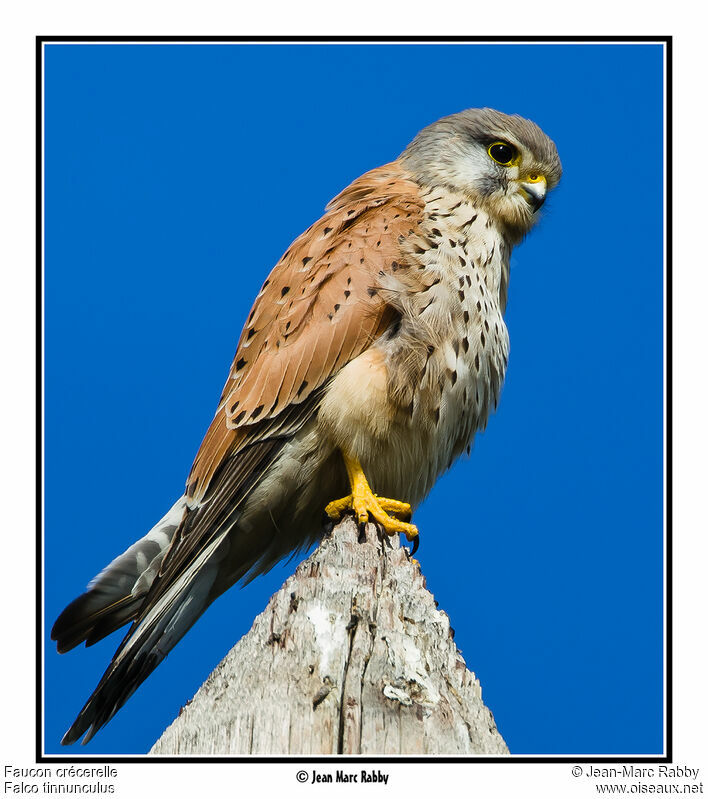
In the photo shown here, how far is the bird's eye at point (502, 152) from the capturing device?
3305mm

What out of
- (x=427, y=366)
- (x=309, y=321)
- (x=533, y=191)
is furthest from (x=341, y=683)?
(x=533, y=191)

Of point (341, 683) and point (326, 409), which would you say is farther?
point (326, 409)

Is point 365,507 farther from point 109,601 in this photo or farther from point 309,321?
point 109,601

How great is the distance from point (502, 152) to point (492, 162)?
0.08 metres

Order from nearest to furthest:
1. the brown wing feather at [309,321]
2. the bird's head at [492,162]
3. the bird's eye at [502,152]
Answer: the brown wing feather at [309,321], the bird's head at [492,162], the bird's eye at [502,152]

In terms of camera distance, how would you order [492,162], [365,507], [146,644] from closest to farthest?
[146,644]
[365,507]
[492,162]

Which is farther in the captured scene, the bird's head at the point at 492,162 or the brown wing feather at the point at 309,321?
the bird's head at the point at 492,162

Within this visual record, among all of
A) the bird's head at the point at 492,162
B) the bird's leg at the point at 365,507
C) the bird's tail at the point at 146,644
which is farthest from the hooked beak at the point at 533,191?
the bird's tail at the point at 146,644

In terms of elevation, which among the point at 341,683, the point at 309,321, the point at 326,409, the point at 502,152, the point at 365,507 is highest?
the point at 502,152

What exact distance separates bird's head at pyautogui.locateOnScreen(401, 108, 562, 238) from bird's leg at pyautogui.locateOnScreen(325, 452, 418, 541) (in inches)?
43.7

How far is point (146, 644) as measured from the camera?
2.53m

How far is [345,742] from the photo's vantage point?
1.94 m

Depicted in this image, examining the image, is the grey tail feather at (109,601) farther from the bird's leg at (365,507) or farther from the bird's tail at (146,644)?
the bird's leg at (365,507)

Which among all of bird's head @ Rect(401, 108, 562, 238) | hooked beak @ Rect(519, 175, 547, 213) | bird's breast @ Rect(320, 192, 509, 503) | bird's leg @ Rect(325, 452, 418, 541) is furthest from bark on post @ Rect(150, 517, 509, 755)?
hooked beak @ Rect(519, 175, 547, 213)
